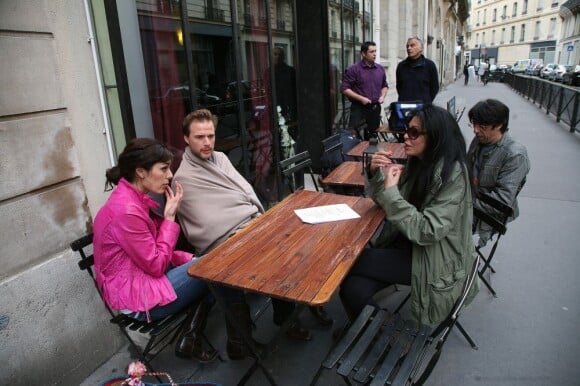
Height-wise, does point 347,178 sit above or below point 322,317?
above

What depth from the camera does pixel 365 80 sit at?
641 cm

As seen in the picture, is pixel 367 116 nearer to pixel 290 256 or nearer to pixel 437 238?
pixel 437 238

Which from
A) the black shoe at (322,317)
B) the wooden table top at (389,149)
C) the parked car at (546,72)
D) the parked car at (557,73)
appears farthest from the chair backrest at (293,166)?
the parked car at (546,72)

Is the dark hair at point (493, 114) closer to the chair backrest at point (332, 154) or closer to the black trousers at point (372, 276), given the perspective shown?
the black trousers at point (372, 276)

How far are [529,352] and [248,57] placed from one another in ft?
12.6

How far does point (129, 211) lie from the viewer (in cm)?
200

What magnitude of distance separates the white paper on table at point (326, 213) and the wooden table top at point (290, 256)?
5 cm

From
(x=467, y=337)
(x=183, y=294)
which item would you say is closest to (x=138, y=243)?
(x=183, y=294)

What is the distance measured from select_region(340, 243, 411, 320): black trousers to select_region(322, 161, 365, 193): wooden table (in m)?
1.14

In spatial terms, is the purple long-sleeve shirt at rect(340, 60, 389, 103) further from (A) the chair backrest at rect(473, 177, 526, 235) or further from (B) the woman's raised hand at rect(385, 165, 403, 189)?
(B) the woman's raised hand at rect(385, 165, 403, 189)

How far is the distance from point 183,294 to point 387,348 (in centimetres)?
119

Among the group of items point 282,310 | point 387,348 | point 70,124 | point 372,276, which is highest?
point 70,124

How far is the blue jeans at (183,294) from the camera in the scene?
7.38ft

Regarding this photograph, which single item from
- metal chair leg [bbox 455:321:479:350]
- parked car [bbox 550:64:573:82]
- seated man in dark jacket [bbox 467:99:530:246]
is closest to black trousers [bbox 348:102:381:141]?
seated man in dark jacket [bbox 467:99:530:246]
